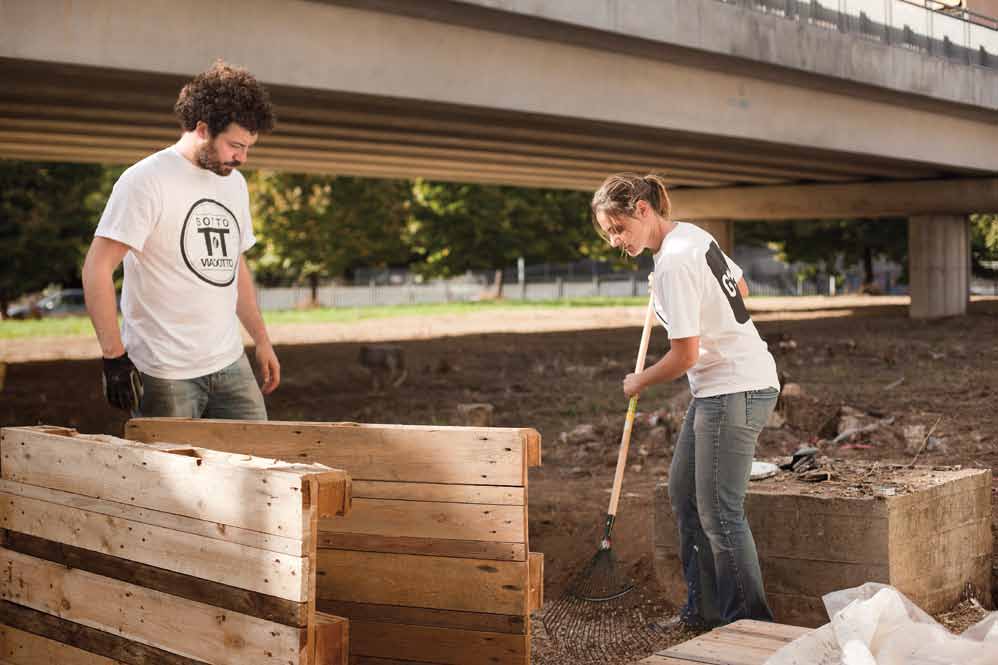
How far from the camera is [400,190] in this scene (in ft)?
132

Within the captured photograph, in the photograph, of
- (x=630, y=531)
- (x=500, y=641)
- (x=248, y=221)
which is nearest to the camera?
(x=500, y=641)

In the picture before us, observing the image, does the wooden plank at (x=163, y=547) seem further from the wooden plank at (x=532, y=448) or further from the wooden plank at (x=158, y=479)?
the wooden plank at (x=532, y=448)

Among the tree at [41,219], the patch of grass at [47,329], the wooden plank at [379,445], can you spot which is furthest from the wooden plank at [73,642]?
the tree at [41,219]

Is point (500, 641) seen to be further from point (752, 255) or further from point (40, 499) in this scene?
point (752, 255)

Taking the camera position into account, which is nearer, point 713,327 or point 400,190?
point 713,327

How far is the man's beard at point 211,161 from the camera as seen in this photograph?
15.1ft

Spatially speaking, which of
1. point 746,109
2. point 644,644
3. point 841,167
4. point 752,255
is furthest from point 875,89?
point 752,255

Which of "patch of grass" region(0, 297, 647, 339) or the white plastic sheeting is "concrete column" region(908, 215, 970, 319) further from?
the white plastic sheeting

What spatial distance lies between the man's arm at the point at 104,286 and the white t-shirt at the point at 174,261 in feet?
0.19

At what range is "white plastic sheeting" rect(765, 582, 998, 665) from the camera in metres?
3.22

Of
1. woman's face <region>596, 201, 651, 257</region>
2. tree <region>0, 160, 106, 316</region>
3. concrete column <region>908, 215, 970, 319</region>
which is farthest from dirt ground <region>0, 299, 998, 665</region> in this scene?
tree <region>0, 160, 106, 316</region>

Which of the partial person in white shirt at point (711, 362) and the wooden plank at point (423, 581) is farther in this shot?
the partial person in white shirt at point (711, 362)

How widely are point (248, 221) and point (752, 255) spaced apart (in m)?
55.8

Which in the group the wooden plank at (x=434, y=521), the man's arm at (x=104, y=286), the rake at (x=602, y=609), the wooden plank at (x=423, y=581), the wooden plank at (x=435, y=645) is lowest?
the rake at (x=602, y=609)
